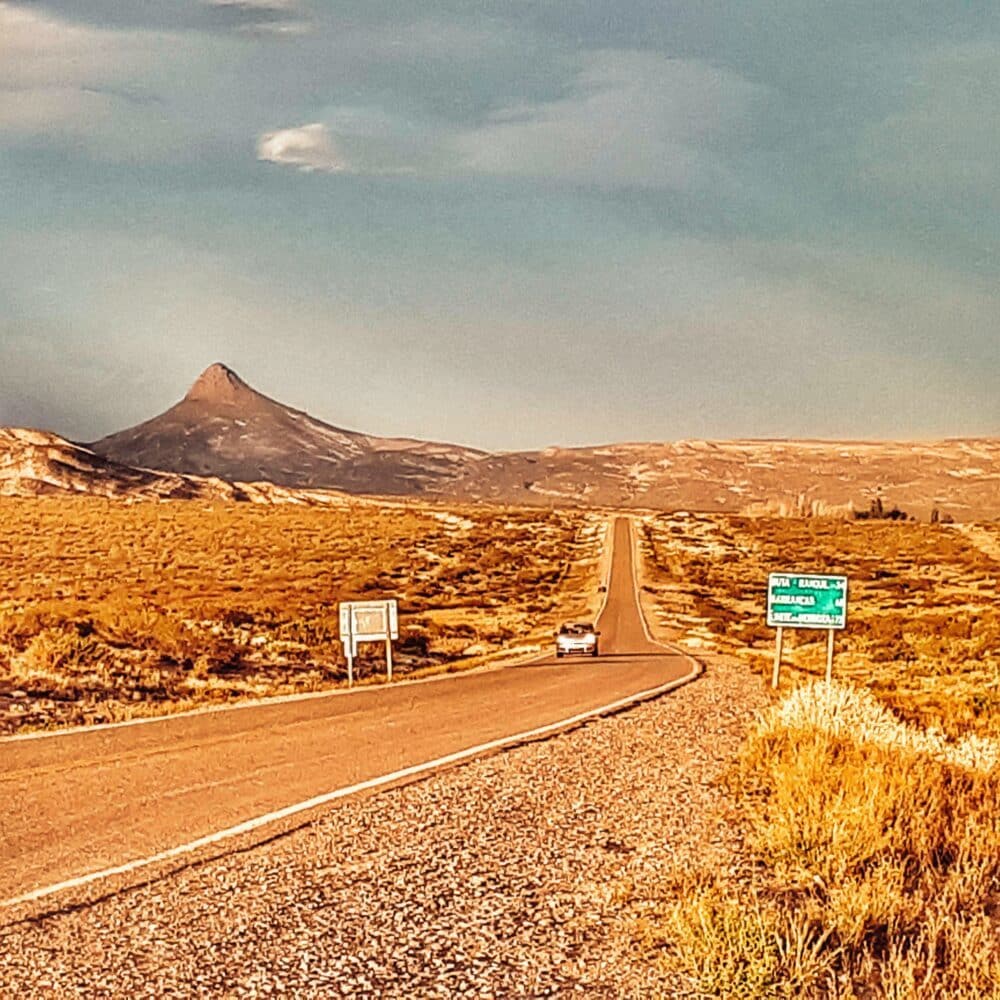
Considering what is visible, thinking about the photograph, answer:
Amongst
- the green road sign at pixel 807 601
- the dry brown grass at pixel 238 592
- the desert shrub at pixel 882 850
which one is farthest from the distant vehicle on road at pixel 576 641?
the desert shrub at pixel 882 850

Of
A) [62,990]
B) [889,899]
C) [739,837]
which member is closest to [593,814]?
[739,837]

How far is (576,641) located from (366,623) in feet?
46.1

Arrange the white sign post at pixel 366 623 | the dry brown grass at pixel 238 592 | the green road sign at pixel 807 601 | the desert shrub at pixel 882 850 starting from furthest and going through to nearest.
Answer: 1. the white sign post at pixel 366 623
2. the dry brown grass at pixel 238 592
3. the green road sign at pixel 807 601
4. the desert shrub at pixel 882 850

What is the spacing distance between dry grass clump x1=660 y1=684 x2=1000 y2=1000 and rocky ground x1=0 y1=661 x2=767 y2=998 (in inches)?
15.1

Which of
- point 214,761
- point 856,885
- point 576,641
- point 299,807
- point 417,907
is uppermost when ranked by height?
point 856,885

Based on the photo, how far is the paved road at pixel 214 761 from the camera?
10.5 m

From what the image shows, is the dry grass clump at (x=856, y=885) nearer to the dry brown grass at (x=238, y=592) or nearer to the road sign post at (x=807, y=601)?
the road sign post at (x=807, y=601)

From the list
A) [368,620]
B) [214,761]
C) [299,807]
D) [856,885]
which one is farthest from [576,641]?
[856,885]

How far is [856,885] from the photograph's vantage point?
8398 millimetres

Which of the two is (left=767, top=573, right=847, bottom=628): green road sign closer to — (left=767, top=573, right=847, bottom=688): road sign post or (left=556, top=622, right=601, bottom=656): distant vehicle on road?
(left=767, top=573, right=847, bottom=688): road sign post

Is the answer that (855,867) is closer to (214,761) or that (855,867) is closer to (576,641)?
(214,761)

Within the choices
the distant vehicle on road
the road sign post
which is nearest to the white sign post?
the road sign post

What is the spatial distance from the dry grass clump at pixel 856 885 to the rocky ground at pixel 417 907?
384mm

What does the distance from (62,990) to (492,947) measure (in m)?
2.46
